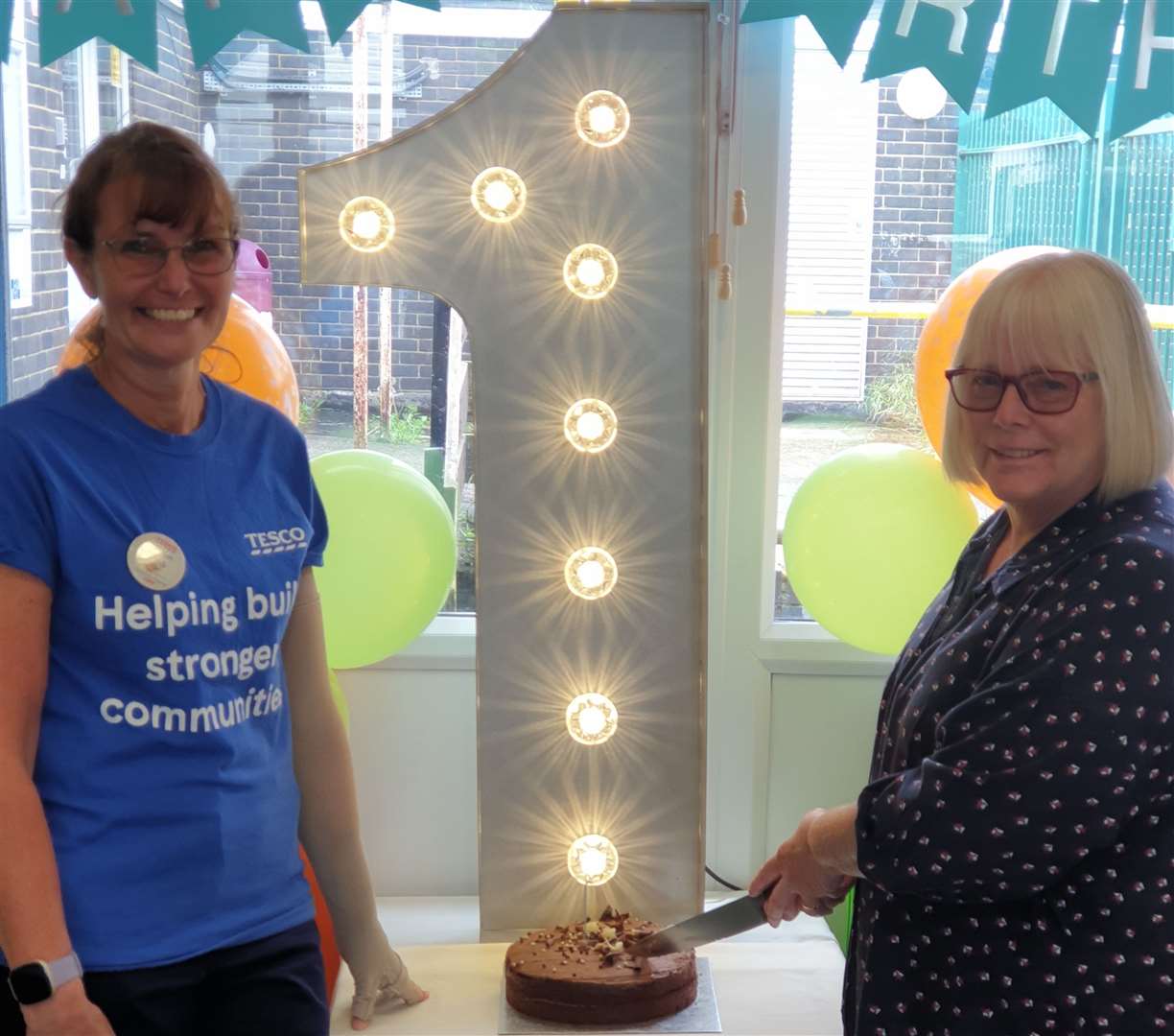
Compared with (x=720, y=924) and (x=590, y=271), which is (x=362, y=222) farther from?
(x=720, y=924)

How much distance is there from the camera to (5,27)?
225 centimetres

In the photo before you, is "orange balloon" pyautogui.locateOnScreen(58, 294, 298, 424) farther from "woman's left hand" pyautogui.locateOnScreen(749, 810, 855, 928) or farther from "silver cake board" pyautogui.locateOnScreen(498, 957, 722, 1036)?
"woman's left hand" pyautogui.locateOnScreen(749, 810, 855, 928)

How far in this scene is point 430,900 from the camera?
267cm

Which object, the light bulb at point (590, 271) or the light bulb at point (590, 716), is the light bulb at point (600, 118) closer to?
the light bulb at point (590, 271)

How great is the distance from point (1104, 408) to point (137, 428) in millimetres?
904

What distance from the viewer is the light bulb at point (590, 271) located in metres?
2.17

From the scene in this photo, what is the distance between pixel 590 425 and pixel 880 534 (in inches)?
21.4

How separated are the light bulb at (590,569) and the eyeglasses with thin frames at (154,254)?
99 centimetres

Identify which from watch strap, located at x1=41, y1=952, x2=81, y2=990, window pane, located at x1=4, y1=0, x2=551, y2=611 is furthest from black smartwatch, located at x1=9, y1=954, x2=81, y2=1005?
window pane, located at x1=4, y1=0, x2=551, y2=611

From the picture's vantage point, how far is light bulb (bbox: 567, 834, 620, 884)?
7.55 ft

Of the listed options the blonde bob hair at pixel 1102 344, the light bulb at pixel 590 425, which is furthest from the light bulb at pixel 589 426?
the blonde bob hair at pixel 1102 344

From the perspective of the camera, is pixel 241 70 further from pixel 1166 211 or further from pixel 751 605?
pixel 1166 211

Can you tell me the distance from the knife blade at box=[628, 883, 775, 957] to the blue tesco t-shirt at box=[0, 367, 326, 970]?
1.53ft

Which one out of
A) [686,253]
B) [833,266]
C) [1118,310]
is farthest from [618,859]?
[1118,310]
